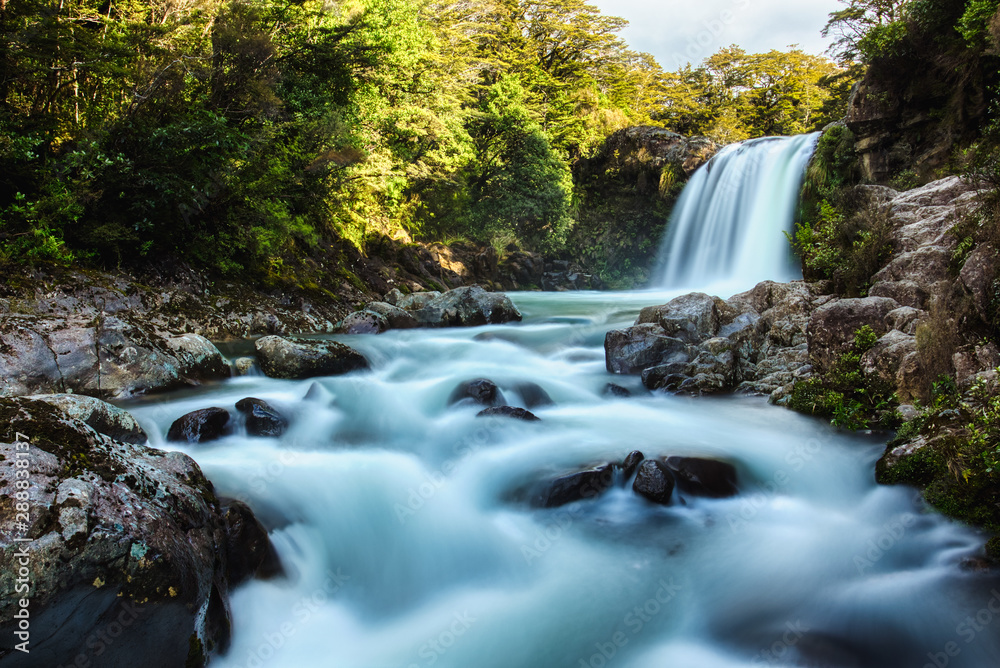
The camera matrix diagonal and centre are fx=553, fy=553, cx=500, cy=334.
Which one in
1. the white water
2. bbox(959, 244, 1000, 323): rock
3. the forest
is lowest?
the white water

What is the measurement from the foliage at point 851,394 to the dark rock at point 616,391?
2.17 metres

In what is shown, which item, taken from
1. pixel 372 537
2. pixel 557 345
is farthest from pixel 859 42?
pixel 372 537

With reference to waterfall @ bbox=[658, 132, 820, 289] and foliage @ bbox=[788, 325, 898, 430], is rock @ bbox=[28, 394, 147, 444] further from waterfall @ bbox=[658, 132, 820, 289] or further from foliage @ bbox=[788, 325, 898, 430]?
waterfall @ bbox=[658, 132, 820, 289]

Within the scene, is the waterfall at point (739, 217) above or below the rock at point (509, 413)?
above

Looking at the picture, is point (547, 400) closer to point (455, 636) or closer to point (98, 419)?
point (455, 636)

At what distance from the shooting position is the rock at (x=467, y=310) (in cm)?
1277

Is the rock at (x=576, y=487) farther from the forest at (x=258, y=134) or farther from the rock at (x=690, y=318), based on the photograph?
the forest at (x=258, y=134)

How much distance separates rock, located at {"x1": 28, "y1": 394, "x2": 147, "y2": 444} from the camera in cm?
429

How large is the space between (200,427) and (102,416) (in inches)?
41.4

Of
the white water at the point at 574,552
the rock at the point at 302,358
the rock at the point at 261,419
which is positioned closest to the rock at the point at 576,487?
the white water at the point at 574,552

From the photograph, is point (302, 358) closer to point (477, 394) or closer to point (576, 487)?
point (477, 394)

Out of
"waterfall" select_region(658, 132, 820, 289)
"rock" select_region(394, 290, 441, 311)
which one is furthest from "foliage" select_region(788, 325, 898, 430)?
"waterfall" select_region(658, 132, 820, 289)

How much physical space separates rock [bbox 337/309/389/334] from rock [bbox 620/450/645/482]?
7512 mm

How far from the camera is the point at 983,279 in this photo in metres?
5.05
